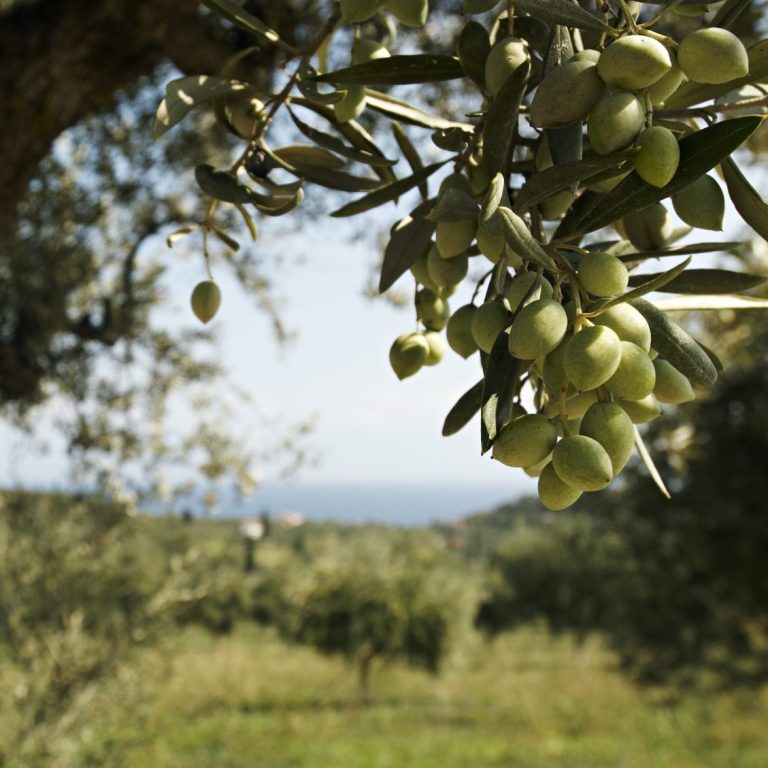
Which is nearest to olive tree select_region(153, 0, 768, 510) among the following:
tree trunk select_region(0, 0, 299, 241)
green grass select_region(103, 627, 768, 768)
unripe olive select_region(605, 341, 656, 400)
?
unripe olive select_region(605, 341, 656, 400)

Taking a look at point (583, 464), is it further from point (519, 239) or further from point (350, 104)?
point (350, 104)

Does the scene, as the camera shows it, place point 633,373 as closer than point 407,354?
Yes

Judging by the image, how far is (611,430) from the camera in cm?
36

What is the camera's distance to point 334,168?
60 centimetres

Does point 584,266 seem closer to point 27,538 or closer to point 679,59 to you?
point 679,59

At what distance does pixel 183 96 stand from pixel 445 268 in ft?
0.66

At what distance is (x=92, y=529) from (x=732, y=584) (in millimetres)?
4649

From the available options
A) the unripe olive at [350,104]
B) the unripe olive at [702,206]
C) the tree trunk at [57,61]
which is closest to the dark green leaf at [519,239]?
the unripe olive at [702,206]

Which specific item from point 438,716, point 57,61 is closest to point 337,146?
point 57,61

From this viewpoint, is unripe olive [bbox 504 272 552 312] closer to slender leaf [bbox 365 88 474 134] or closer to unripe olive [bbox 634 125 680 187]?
unripe olive [bbox 634 125 680 187]

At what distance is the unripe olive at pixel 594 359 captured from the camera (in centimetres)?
33

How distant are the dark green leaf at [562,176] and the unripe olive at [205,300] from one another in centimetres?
26

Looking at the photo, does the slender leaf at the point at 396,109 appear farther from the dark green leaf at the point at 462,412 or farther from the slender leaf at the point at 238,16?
the dark green leaf at the point at 462,412

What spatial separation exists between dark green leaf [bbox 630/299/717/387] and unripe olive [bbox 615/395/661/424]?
0.02 metres
